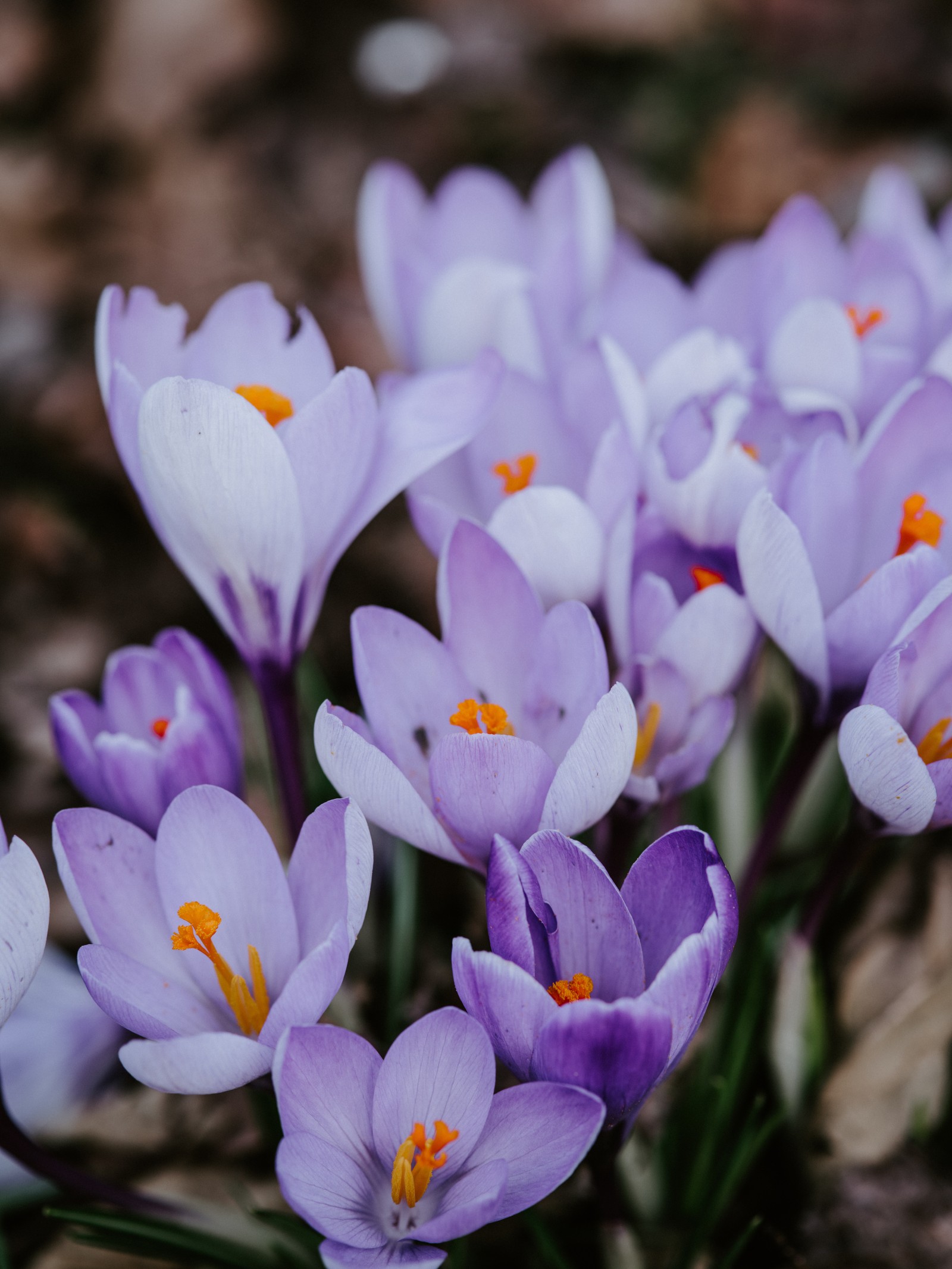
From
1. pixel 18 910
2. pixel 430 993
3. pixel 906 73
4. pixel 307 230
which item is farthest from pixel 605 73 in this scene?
pixel 18 910

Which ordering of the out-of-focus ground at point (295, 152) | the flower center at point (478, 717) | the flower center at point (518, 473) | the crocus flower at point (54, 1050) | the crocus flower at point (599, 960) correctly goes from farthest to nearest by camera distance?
the out-of-focus ground at point (295, 152) < the crocus flower at point (54, 1050) < the flower center at point (518, 473) < the flower center at point (478, 717) < the crocus flower at point (599, 960)

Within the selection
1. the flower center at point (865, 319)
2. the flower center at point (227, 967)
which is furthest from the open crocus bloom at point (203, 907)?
the flower center at point (865, 319)

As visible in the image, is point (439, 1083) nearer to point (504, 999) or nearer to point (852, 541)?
point (504, 999)

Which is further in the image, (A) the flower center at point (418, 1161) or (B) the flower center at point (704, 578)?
(B) the flower center at point (704, 578)

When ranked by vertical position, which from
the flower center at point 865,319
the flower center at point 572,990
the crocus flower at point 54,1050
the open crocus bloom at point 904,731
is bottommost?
the crocus flower at point 54,1050

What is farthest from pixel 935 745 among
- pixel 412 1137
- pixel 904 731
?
pixel 412 1137

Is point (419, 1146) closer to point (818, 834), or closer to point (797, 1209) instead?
point (797, 1209)

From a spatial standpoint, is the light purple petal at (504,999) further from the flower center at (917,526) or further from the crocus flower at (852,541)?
the flower center at (917,526)
